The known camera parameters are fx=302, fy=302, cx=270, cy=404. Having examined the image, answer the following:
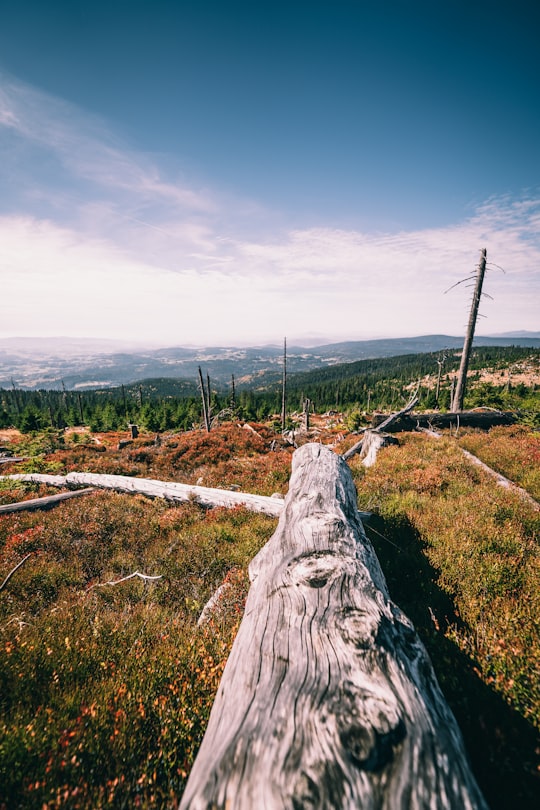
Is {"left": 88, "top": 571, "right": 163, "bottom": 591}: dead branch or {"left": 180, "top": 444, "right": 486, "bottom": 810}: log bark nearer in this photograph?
{"left": 180, "top": 444, "right": 486, "bottom": 810}: log bark

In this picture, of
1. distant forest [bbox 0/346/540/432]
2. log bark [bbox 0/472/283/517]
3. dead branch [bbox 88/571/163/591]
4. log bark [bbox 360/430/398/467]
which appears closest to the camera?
dead branch [bbox 88/571/163/591]

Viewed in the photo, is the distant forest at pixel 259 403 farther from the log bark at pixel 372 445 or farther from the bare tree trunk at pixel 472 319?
the log bark at pixel 372 445

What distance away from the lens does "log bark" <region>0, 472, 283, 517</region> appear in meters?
Result: 8.18

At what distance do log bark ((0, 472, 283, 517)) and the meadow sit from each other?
12.7 inches

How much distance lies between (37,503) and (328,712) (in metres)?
10.7

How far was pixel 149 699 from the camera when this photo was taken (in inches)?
122

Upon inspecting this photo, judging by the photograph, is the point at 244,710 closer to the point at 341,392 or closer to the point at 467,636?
the point at 467,636

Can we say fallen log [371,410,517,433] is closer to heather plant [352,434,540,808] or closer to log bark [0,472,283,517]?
heather plant [352,434,540,808]

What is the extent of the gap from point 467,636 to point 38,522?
9.81 metres

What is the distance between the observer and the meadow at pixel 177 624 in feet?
7.88

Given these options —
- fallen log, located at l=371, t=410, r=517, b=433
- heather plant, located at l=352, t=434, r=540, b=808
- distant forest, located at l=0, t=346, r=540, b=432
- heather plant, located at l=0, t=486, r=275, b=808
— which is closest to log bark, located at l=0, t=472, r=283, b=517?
heather plant, located at l=0, t=486, r=275, b=808

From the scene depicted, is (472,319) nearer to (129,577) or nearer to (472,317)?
(472,317)

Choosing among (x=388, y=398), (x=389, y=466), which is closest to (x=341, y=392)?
(x=388, y=398)

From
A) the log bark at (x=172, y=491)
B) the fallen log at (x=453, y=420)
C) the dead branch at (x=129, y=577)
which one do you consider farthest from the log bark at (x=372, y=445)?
the dead branch at (x=129, y=577)
